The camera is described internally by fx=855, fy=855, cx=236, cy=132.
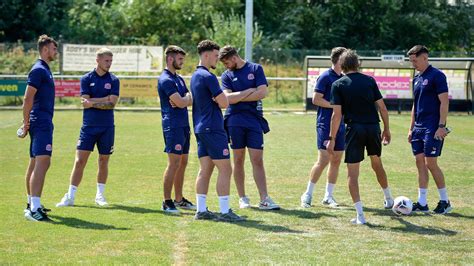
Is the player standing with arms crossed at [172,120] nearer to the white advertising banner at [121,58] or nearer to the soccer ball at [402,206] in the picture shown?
the soccer ball at [402,206]

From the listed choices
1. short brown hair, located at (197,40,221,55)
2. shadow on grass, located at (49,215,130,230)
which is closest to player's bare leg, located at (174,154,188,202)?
shadow on grass, located at (49,215,130,230)

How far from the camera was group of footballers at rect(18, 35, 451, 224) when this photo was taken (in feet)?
33.0

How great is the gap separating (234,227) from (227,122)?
82.0 inches

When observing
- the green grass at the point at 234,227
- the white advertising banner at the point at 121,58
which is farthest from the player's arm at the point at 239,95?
the white advertising banner at the point at 121,58

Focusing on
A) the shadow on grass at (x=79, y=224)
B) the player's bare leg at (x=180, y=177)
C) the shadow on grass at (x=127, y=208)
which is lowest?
the shadow on grass at (x=127, y=208)

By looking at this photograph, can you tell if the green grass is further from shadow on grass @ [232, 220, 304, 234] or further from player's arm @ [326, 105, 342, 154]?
player's arm @ [326, 105, 342, 154]

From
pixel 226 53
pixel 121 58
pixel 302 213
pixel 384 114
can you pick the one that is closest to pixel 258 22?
pixel 121 58

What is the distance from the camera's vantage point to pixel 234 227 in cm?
973

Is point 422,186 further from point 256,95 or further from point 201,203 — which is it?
point 201,203

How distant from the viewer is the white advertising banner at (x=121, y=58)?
119 ft

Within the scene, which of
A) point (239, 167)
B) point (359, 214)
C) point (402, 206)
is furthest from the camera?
point (239, 167)

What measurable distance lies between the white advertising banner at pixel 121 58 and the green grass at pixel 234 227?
2006 centimetres

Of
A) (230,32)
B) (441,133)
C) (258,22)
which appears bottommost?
(441,133)

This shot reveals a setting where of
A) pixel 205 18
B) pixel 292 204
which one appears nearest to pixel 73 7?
pixel 205 18
